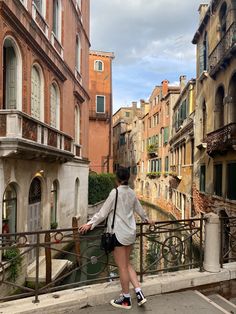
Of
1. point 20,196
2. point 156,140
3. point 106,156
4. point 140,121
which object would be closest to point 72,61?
point 20,196

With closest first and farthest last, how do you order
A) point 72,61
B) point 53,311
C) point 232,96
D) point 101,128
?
point 53,311 → point 232,96 → point 72,61 → point 101,128

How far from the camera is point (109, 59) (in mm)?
32250

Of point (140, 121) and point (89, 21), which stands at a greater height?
point (89, 21)

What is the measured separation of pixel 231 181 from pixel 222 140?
1.80 m

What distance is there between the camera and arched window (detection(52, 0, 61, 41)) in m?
13.5

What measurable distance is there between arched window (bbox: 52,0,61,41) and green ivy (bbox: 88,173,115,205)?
12.2 meters

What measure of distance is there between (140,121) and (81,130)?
85.6 ft

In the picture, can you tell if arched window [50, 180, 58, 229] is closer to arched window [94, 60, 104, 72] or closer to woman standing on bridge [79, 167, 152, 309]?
woman standing on bridge [79, 167, 152, 309]

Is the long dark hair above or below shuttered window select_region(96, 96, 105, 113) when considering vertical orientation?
below

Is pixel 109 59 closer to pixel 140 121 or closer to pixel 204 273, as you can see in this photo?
pixel 140 121

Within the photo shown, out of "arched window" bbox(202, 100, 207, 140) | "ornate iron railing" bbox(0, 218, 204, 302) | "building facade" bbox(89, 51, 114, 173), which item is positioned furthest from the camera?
"building facade" bbox(89, 51, 114, 173)

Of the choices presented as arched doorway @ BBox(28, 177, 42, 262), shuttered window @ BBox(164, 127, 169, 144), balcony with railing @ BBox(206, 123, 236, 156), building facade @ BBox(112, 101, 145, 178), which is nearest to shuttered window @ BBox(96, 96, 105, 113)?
shuttered window @ BBox(164, 127, 169, 144)

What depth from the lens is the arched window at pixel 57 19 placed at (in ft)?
44.3

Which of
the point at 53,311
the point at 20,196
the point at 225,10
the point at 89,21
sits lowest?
the point at 53,311
